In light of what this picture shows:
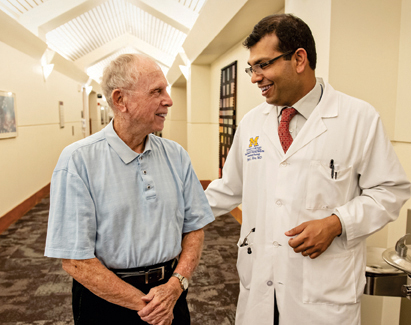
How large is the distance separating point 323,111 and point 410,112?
37.8 inches

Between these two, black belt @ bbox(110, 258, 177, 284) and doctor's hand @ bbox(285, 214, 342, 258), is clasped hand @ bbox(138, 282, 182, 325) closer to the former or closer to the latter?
black belt @ bbox(110, 258, 177, 284)

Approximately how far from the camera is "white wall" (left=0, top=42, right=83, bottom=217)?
542 centimetres

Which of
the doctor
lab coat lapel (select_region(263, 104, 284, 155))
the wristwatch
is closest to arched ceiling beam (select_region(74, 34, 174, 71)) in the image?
lab coat lapel (select_region(263, 104, 284, 155))

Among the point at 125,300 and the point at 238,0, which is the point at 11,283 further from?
the point at 238,0

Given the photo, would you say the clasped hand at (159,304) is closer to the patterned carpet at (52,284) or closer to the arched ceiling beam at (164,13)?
the patterned carpet at (52,284)

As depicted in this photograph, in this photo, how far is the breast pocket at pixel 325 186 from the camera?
4.84 ft

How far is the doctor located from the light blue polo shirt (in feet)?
1.48

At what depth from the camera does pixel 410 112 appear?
2119mm

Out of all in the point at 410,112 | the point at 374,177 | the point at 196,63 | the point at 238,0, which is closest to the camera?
the point at 374,177

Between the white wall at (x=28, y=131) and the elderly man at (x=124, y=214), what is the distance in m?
4.69

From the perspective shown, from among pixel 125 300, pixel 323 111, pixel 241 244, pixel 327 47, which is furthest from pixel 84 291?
pixel 327 47

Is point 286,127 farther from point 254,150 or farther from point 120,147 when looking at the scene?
point 120,147

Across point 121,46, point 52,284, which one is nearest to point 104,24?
point 121,46

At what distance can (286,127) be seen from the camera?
163 centimetres
